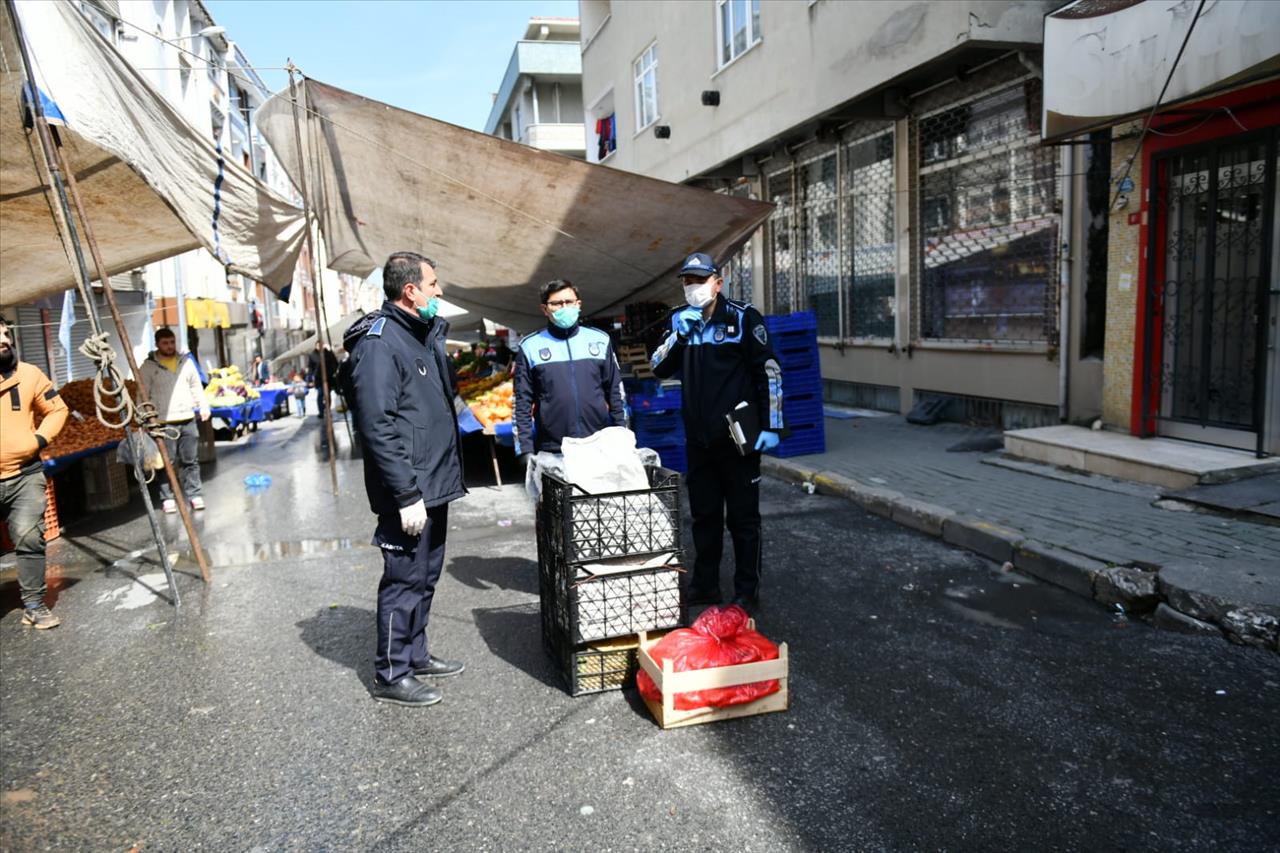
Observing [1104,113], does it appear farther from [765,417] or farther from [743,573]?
[743,573]

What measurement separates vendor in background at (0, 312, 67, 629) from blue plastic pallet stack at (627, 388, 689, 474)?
222 inches

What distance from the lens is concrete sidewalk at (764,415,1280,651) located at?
4.71m

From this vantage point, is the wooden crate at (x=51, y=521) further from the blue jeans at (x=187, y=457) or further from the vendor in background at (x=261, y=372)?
the vendor in background at (x=261, y=372)

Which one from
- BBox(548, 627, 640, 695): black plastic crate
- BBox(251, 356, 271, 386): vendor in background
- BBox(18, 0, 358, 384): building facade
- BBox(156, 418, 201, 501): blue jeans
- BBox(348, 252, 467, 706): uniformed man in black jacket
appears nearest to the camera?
BBox(348, 252, 467, 706): uniformed man in black jacket

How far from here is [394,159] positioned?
841cm

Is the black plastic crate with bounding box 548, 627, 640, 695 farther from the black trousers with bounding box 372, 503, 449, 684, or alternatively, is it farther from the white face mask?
the white face mask

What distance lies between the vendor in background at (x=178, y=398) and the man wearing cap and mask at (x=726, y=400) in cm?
616

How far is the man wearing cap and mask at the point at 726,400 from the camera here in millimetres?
5102

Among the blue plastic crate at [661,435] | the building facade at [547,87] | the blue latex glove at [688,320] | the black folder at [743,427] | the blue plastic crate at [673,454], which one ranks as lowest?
the blue plastic crate at [673,454]

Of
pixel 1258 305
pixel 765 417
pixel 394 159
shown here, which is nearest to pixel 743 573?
pixel 765 417

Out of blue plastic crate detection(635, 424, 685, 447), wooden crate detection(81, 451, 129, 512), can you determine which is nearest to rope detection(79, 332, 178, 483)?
wooden crate detection(81, 451, 129, 512)

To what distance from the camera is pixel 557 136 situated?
121 ft

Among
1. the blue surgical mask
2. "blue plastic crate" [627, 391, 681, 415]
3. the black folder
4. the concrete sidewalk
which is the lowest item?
the concrete sidewalk

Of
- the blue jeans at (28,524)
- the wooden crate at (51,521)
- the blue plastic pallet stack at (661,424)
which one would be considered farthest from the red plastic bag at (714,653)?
the wooden crate at (51,521)
